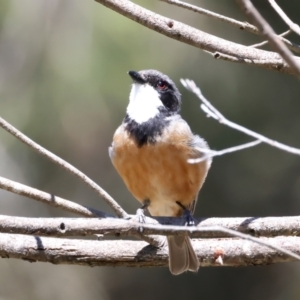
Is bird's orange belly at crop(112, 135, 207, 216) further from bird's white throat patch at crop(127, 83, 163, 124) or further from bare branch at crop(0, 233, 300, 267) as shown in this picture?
bare branch at crop(0, 233, 300, 267)

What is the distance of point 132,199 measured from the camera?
24.8 feet

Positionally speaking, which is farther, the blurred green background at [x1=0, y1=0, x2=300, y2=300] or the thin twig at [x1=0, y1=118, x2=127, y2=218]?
the blurred green background at [x1=0, y1=0, x2=300, y2=300]

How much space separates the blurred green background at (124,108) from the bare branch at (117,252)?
305cm

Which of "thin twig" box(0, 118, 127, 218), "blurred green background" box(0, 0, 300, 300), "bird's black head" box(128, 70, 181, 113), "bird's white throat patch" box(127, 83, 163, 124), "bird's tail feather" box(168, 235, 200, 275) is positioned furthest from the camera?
"blurred green background" box(0, 0, 300, 300)

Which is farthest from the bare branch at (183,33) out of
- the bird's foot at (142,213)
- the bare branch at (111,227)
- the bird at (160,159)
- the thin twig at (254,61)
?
the bird's foot at (142,213)

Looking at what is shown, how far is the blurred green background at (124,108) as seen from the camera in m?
6.98

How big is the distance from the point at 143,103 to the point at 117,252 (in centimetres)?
124

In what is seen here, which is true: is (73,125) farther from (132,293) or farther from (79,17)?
(132,293)

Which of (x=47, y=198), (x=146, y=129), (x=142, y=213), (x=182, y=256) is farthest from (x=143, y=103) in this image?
(x=47, y=198)

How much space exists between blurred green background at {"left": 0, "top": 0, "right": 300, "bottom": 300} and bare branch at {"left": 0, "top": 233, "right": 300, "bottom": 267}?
305 centimetres

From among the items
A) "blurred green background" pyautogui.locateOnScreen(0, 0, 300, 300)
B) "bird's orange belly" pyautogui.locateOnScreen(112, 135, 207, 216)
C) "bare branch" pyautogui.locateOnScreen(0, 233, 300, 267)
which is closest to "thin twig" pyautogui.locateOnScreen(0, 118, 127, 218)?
"bare branch" pyautogui.locateOnScreen(0, 233, 300, 267)

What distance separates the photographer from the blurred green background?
6.98m

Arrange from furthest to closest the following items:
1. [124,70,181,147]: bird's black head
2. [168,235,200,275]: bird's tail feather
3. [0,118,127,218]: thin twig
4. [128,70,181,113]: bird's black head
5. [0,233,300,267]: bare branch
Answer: [128,70,181,113]: bird's black head, [124,70,181,147]: bird's black head, [168,235,200,275]: bird's tail feather, [0,233,300,267]: bare branch, [0,118,127,218]: thin twig

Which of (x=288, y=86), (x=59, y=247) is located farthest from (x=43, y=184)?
(x=59, y=247)
